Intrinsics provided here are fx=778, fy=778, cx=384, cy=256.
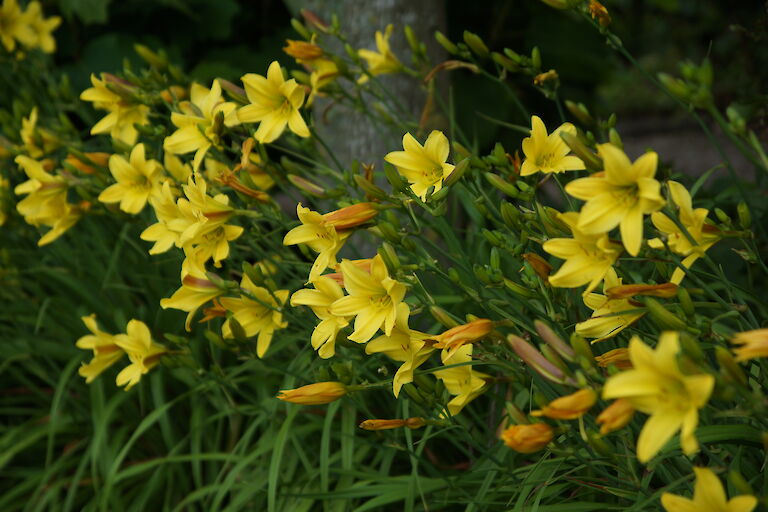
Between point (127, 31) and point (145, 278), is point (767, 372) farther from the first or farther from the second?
point (127, 31)

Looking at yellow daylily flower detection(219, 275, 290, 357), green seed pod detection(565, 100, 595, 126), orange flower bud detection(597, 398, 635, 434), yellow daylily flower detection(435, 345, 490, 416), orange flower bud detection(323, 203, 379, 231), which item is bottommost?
yellow daylily flower detection(219, 275, 290, 357)

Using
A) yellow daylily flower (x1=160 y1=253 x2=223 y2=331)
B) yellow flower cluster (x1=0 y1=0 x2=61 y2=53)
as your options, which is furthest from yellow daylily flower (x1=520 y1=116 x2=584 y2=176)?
yellow flower cluster (x1=0 y1=0 x2=61 y2=53)

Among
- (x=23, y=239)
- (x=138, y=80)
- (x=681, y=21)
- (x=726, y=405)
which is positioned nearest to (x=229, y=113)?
(x=138, y=80)

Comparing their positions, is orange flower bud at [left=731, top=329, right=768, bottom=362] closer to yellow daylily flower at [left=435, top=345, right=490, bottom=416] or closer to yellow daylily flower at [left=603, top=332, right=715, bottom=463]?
yellow daylily flower at [left=603, top=332, right=715, bottom=463]

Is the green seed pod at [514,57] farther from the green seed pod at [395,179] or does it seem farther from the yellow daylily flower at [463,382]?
the yellow daylily flower at [463,382]

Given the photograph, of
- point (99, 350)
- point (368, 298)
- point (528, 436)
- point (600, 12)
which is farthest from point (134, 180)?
point (528, 436)

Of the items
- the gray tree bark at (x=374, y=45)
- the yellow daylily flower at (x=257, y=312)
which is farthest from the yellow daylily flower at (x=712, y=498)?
the gray tree bark at (x=374, y=45)
